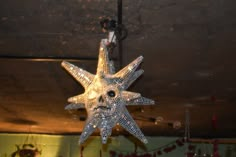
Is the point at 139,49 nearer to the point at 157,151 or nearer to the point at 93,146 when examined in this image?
the point at 157,151

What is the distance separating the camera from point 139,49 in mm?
3307

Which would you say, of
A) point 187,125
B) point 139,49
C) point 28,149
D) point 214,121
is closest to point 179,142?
point 187,125

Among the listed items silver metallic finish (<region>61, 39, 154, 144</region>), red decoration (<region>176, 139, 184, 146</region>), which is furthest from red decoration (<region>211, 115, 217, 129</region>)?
silver metallic finish (<region>61, 39, 154, 144</region>)

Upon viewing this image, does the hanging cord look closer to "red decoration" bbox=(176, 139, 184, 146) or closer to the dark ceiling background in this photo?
the dark ceiling background

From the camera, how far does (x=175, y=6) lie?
2.58 m

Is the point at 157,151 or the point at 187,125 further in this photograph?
the point at 157,151

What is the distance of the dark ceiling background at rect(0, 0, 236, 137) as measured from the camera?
2645 millimetres

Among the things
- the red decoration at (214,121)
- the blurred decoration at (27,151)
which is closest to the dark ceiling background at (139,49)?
the red decoration at (214,121)

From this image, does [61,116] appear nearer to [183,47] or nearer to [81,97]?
[183,47]

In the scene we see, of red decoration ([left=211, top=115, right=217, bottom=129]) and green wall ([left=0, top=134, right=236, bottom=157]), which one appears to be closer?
red decoration ([left=211, top=115, right=217, bottom=129])

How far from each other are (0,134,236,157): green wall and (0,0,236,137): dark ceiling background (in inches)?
92.1

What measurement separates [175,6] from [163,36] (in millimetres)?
510

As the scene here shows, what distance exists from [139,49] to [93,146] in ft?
16.8

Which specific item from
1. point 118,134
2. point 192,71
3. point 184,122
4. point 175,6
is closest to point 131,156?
point 118,134
